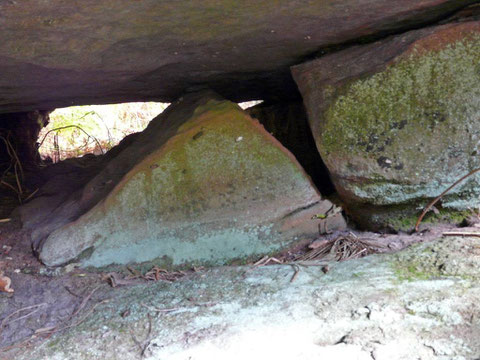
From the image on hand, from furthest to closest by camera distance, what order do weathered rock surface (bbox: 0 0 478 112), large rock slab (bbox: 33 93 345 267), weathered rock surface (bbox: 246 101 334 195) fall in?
weathered rock surface (bbox: 246 101 334 195) → large rock slab (bbox: 33 93 345 267) → weathered rock surface (bbox: 0 0 478 112)

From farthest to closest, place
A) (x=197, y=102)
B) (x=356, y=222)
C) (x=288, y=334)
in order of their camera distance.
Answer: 1. (x=197, y=102)
2. (x=356, y=222)
3. (x=288, y=334)

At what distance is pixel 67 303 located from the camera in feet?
8.53

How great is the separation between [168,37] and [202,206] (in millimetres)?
1034

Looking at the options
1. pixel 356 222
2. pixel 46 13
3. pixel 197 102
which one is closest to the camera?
pixel 46 13

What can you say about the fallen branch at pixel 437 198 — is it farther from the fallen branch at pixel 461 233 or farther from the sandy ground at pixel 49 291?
the fallen branch at pixel 461 233

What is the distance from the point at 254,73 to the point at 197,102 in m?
0.46

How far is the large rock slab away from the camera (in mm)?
3053

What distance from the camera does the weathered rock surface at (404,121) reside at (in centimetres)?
276

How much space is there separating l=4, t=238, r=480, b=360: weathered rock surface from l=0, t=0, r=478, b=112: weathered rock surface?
4.16 feet

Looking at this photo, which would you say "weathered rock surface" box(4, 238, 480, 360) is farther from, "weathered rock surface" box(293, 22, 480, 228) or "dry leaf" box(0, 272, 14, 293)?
"dry leaf" box(0, 272, 14, 293)

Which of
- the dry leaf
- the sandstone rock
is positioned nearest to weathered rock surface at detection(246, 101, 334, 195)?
the dry leaf

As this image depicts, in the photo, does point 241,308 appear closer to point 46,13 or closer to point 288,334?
point 288,334

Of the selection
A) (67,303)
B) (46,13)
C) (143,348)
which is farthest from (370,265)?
(46,13)

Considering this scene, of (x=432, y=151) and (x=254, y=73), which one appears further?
(x=254, y=73)
